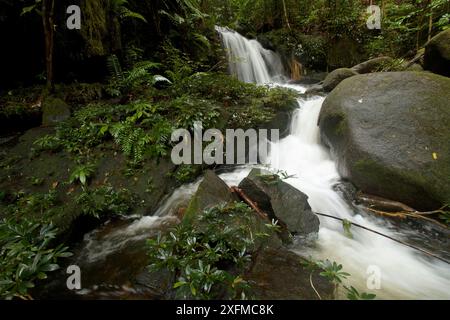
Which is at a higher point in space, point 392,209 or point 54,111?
point 54,111

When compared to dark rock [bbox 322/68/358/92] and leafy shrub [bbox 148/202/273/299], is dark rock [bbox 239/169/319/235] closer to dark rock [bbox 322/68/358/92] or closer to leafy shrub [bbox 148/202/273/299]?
leafy shrub [bbox 148/202/273/299]

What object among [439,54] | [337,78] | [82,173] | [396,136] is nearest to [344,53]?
[337,78]

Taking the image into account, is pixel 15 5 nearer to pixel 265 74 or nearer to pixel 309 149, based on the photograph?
pixel 309 149

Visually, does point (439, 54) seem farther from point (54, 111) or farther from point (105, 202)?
point (54, 111)

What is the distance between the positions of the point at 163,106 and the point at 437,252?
5217 mm

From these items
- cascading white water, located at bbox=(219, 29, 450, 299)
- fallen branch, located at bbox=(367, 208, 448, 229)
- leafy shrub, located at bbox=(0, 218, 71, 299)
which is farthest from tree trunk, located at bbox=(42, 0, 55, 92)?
fallen branch, located at bbox=(367, 208, 448, 229)

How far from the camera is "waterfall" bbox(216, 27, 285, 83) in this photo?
10945 mm

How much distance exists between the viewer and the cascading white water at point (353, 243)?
2814mm

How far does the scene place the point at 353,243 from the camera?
3520mm

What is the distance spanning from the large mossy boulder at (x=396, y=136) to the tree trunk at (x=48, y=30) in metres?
6.07

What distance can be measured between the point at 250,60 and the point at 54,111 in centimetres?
830

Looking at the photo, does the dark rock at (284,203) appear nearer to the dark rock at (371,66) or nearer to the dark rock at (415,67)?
the dark rock at (415,67)

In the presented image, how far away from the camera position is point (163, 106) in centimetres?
559
